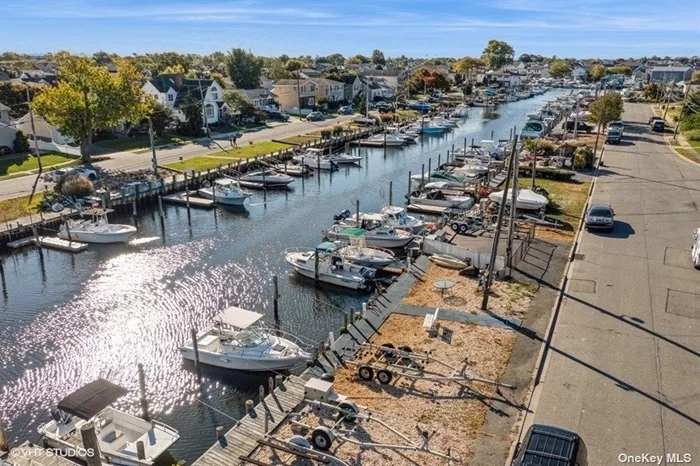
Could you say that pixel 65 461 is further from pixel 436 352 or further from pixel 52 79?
pixel 52 79

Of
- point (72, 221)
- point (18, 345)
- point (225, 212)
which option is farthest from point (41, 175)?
point (18, 345)

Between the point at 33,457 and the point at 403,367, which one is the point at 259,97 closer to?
the point at 403,367

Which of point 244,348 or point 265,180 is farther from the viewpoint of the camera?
point 265,180

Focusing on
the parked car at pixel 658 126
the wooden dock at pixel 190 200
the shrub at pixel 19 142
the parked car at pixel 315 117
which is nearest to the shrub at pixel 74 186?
the wooden dock at pixel 190 200

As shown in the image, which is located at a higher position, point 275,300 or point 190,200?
point 190,200

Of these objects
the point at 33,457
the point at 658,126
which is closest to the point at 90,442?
the point at 33,457

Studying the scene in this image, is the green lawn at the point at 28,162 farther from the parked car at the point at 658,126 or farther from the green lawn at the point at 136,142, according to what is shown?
the parked car at the point at 658,126
